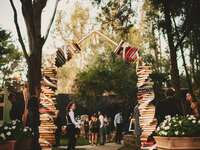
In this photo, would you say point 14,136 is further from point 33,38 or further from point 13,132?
point 33,38

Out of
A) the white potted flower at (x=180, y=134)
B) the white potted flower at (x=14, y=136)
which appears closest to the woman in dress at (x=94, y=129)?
the white potted flower at (x=14, y=136)

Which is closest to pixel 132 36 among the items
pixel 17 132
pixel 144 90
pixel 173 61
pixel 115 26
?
pixel 115 26

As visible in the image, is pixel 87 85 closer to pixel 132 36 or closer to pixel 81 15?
pixel 132 36

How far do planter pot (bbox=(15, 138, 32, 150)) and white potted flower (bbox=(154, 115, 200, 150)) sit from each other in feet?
11.1

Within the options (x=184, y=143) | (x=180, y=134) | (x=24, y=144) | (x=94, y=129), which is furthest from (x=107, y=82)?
(x=184, y=143)

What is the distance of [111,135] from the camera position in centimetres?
3089

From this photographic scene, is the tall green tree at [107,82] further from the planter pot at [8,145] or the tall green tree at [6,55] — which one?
the planter pot at [8,145]

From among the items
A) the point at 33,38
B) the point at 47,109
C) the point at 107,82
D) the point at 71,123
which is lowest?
the point at 71,123

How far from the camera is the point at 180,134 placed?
9.95 meters

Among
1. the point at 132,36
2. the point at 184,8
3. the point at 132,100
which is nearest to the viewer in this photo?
the point at 184,8

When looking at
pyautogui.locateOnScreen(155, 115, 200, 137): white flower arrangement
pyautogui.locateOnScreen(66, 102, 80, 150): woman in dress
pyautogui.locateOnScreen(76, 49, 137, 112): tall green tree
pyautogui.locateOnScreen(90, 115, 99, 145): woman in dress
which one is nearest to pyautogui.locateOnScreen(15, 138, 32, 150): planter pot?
pyautogui.locateOnScreen(155, 115, 200, 137): white flower arrangement

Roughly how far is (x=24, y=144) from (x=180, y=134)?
3.92 metres

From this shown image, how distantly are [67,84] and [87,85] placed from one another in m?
26.0

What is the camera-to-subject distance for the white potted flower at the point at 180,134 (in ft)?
31.8
